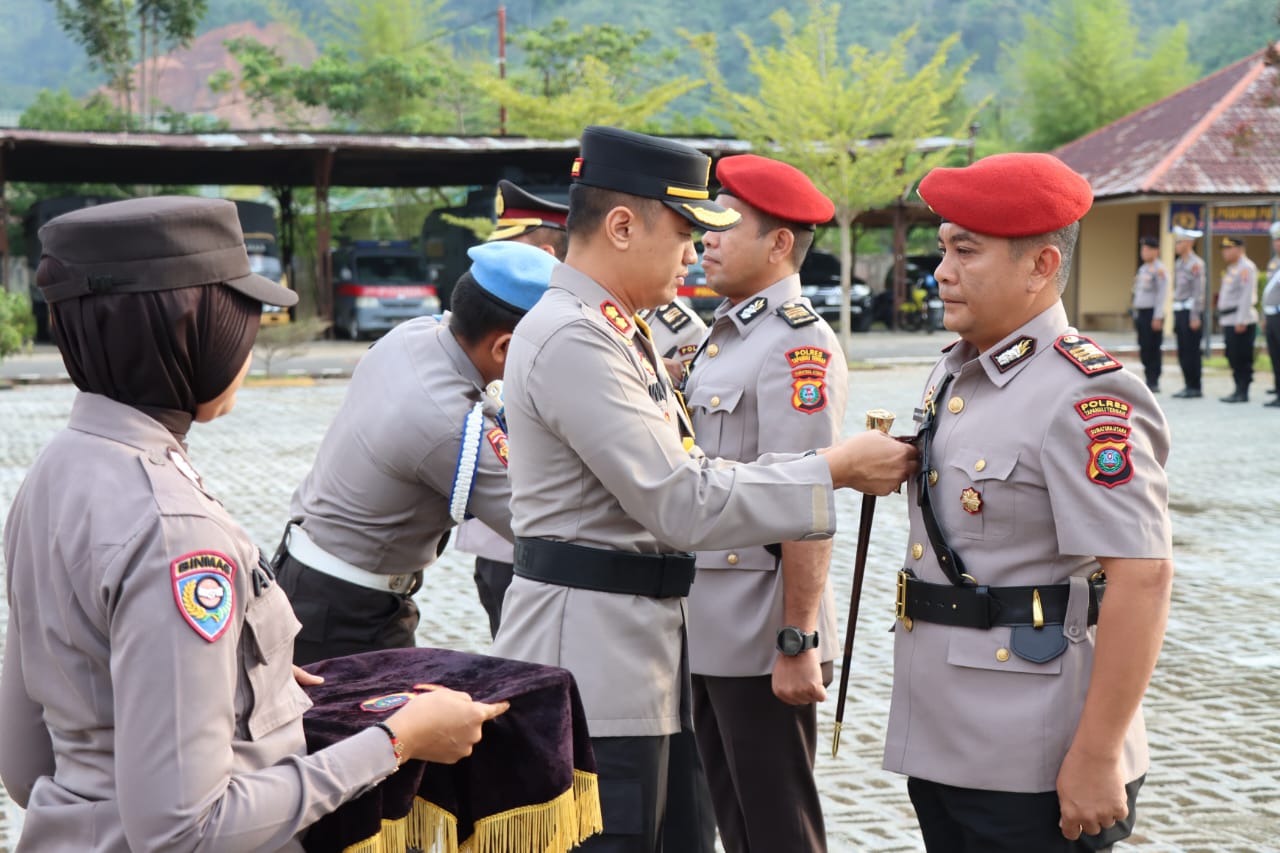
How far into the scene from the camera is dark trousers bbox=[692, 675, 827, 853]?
11.5 feet

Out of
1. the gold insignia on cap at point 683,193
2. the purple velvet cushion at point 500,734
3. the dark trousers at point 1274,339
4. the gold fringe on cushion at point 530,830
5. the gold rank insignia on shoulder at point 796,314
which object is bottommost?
the dark trousers at point 1274,339

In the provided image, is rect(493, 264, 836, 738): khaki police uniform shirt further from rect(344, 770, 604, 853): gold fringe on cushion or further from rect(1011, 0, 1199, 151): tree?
rect(1011, 0, 1199, 151): tree

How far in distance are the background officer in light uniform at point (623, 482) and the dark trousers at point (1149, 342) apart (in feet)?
52.9

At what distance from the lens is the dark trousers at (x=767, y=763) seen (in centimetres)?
351

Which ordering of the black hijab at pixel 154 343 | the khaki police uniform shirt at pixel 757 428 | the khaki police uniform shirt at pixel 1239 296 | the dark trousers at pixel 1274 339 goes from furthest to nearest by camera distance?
the khaki police uniform shirt at pixel 1239 296 → the dark trousers at pixel 1274 339 → the khaki police uniform shirt at pixel 757 428 → the black hijab at pixel 154 343

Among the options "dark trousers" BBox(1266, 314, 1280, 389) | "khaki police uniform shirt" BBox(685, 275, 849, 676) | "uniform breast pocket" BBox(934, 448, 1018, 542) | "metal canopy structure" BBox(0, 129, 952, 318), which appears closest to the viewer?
"uniform breast pocket" BBox(934, 448, 1018, 542)

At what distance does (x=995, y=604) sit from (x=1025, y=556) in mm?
103

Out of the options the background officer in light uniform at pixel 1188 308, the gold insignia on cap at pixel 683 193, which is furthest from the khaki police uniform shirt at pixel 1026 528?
the background officer in light uniform at pixel 1188 308

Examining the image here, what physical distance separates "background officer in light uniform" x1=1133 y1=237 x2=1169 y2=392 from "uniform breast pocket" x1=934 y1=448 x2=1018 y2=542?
1602cm

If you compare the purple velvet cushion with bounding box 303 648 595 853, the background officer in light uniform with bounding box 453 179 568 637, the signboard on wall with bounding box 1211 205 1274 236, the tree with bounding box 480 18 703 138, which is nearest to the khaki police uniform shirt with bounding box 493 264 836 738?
the purple velvet cushion with bounding box 303 648 595 853

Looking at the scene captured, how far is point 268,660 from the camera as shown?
1924 mm

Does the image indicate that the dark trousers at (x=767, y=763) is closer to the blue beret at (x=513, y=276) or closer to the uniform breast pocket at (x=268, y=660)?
the blue beret at (x=513, y=276)

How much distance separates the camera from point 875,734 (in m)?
5.21

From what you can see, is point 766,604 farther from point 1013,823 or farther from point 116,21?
point 116,21
